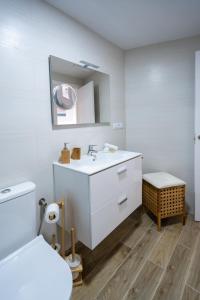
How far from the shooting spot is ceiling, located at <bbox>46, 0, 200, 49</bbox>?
139 centimetres

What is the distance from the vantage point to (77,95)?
5.34ft

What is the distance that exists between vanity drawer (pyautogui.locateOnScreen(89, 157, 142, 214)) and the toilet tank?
39 centimetres

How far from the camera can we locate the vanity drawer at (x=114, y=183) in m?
1.22

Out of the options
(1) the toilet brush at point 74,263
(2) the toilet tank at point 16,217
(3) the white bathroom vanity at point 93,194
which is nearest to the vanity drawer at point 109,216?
(3) the white bathroom vanity at point 93,194

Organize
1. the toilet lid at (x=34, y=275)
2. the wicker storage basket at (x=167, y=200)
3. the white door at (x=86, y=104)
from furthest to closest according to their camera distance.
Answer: the wicker storage basket at (x=167, y=200), the white door at (x=86, y=104), the toilet lid at (x=34, y=275)

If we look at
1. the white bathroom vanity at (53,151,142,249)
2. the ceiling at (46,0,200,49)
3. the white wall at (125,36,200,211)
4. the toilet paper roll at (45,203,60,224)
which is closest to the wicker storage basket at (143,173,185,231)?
the white wall at (125,36,200,211)

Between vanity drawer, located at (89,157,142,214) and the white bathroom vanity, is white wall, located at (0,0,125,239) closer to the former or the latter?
the white bathroom vanity

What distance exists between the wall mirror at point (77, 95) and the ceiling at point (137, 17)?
39cm

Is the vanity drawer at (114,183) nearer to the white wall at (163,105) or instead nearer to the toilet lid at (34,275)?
the toilet lid at (34,275)

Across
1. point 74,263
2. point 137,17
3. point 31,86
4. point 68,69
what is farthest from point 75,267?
point 137,17

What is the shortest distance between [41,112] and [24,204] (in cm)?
65

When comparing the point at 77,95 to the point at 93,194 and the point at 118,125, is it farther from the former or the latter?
the point at 93,194

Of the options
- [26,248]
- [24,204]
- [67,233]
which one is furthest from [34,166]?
[67,233]

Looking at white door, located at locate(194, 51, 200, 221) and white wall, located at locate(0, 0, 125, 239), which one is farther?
white door, located at locate(194, 51, 200, 221)
